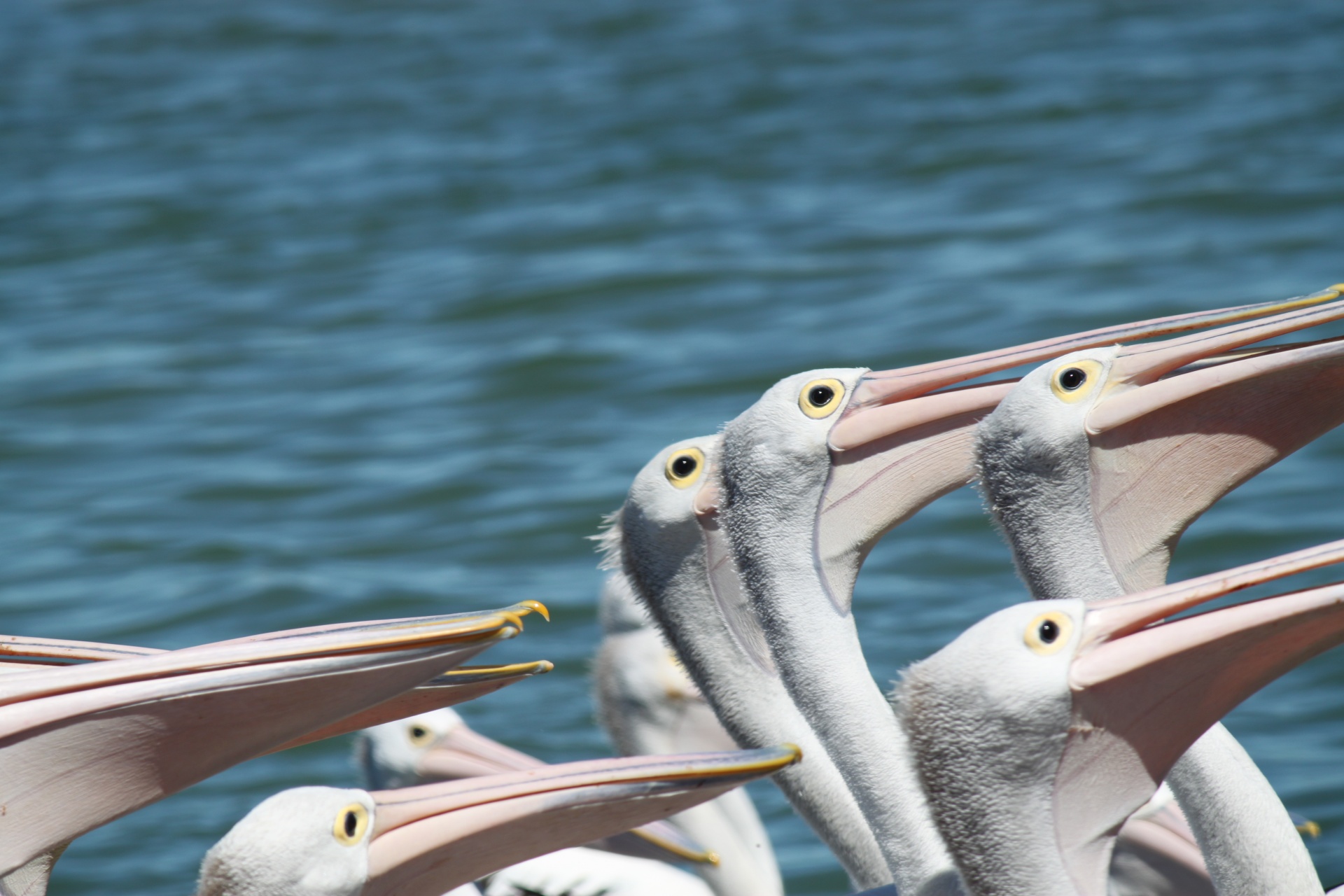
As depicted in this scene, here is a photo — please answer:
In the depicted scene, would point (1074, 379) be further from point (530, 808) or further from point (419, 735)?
point (419, 735)

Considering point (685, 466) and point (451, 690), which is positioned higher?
point (685, 466)

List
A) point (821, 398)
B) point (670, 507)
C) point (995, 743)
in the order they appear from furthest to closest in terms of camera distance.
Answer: point (670, 507), point (821, 398), point (995, 743)

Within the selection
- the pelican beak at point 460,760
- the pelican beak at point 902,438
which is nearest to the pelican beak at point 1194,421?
the pelican beak at point 902,438

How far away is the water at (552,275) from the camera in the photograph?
6238mm

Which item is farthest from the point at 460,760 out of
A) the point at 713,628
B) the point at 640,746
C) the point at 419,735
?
the point at 713,628

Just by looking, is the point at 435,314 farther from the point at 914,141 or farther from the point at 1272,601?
the point at 1272,601

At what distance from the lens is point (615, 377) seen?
8.32 metres

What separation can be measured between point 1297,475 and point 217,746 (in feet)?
16.0

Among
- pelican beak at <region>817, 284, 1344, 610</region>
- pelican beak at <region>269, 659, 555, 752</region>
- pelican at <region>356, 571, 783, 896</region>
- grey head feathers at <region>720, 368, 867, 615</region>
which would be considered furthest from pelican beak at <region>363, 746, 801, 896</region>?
pelican at <region>356, 571, 783, 896</region>

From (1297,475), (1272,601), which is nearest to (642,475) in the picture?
(1272,601)

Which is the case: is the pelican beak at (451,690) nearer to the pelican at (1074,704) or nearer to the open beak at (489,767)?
the pelican at (1074,704)

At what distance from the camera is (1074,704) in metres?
2.20

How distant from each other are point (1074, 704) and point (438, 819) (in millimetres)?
874

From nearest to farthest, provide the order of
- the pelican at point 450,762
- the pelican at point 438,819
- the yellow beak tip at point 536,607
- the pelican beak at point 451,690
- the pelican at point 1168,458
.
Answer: the pelican at point 438,819
the yellow beak tip at point 536,607
the pelican at point 1168,458
the pelican beak at point 451,690
the pelican at point 450,762
